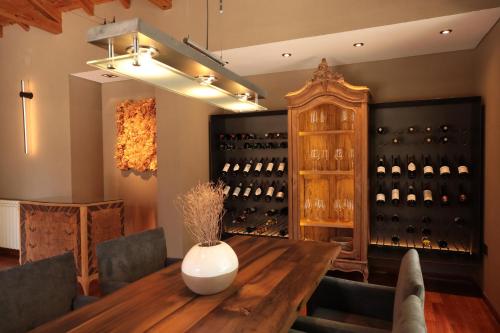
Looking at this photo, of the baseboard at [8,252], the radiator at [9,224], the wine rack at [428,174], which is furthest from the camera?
the baseboard at [8,252]

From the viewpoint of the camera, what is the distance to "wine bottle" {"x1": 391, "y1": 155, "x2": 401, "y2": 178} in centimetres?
343

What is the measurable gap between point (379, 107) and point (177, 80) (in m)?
2.57

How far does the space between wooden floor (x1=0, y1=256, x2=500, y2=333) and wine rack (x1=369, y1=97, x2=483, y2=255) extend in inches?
17.4

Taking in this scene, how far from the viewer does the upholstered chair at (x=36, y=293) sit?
1529mm

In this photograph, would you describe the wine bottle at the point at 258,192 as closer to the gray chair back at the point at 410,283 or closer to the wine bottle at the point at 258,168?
the wine bottle at the point at 258,168

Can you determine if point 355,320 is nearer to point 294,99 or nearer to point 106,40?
point 106,40

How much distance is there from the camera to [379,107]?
3.55 m

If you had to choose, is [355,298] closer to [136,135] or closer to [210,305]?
[210,305]

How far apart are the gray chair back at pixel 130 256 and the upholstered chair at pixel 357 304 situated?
1.13m

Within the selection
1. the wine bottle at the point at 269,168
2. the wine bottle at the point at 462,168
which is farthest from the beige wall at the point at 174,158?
the wine bottle at the point at 462,168

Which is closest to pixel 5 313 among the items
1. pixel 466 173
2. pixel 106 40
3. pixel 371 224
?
pixel 106 40

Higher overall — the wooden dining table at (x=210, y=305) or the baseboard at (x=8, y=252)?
the wooden dining table at (x=210, y=305)

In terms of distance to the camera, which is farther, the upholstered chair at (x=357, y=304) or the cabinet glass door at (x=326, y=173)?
the cabinet glass door at (x=326, y=173)

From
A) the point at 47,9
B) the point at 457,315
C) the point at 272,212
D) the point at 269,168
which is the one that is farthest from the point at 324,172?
the point at 47,9
